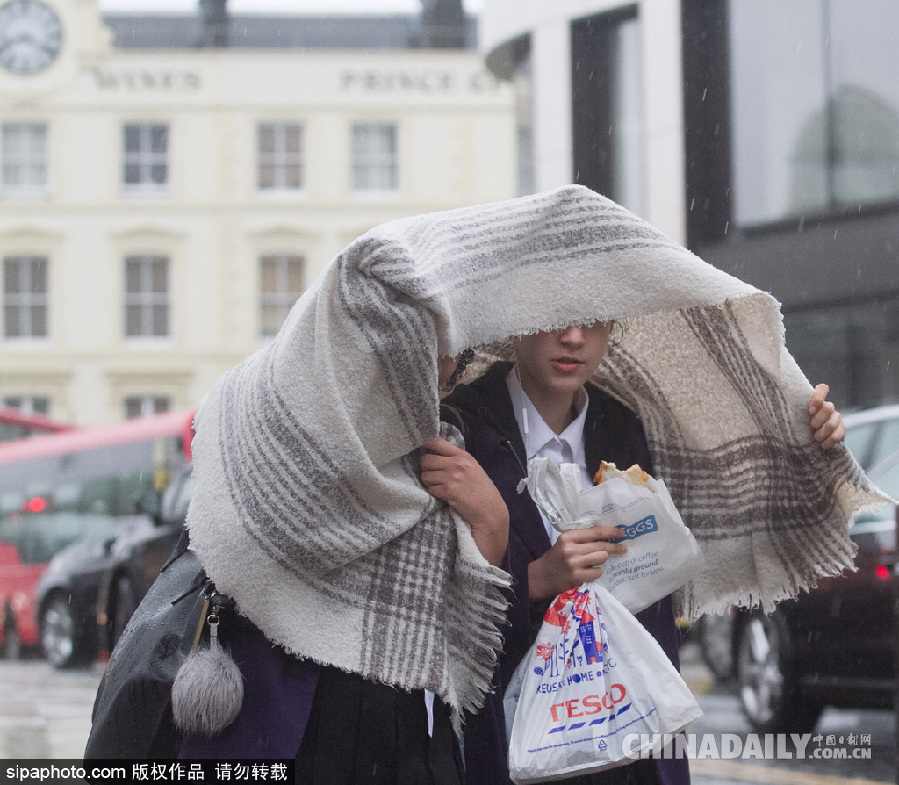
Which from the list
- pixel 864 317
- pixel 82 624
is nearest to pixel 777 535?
pixel 82 624

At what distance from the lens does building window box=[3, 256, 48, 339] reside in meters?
27.7

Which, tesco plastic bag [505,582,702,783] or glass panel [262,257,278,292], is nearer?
tesco plastic bag [505,582,702,783]

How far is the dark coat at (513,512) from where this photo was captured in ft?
7.59

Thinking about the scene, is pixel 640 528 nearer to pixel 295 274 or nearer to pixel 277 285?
pixel 277 285

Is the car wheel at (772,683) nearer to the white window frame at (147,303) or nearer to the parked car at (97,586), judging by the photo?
the parked car at (97,586)

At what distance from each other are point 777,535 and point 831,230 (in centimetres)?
1423

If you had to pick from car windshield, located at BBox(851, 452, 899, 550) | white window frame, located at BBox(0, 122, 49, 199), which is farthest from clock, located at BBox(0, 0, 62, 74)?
car windshield, located at BBox(851, 452, 899, 550)

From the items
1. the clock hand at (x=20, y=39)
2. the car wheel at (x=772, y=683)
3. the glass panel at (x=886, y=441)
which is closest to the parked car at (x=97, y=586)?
the car wheel at (x=772, y=683)

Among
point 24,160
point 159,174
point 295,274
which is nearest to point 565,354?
point 295,274

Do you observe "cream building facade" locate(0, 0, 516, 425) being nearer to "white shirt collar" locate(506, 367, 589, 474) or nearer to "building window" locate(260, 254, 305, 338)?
"building window" locate(260, 254, 305, 338)

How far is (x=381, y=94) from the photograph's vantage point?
28828 mm

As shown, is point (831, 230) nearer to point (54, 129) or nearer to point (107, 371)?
point (107, 371)

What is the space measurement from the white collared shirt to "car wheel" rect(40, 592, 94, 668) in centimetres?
1116

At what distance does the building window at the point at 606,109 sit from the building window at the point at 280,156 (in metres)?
12.1
